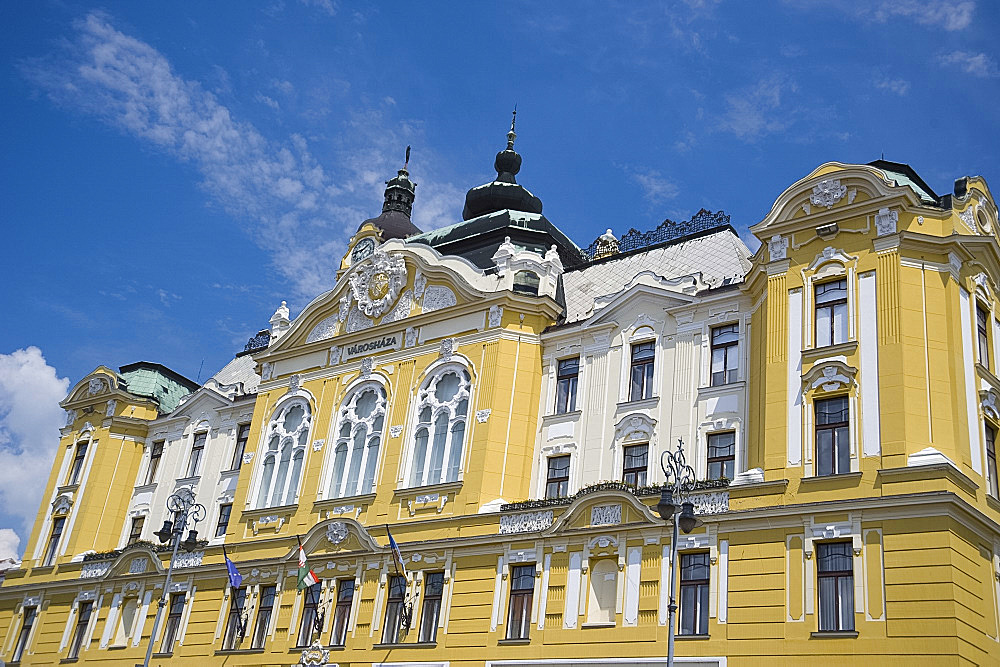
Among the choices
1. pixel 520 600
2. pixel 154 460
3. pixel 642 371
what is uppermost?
pixel 642 371

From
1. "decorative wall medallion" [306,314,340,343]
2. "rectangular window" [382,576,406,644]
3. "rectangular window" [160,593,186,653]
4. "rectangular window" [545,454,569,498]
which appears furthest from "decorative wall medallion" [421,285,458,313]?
"rectangular window" [160,593,186,653]

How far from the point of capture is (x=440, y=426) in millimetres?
37875

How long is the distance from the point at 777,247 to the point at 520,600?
42.4ft

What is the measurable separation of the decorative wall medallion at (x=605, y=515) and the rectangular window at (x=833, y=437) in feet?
19.3

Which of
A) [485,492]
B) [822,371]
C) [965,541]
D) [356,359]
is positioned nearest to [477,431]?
[485,492]

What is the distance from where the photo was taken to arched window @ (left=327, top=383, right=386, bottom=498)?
38906 mm

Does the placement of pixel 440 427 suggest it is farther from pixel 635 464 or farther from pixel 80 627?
pixel 80 627

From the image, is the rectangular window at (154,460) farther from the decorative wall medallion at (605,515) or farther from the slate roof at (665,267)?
the decorative wall medallion at (605,515)

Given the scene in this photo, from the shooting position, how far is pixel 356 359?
41625mm

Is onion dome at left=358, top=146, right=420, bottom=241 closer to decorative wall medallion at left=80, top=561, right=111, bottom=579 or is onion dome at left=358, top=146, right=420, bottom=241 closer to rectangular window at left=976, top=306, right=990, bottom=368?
decorative wall medallion at left=80, top=561, right=111, bottom=579

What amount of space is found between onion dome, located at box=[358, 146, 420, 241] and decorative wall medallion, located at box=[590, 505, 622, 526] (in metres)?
25.3

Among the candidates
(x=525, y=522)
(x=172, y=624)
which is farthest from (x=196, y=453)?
(x=525, y=522)

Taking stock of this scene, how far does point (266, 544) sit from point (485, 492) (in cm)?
955

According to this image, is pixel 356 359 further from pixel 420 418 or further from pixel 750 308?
pixel 750 308
